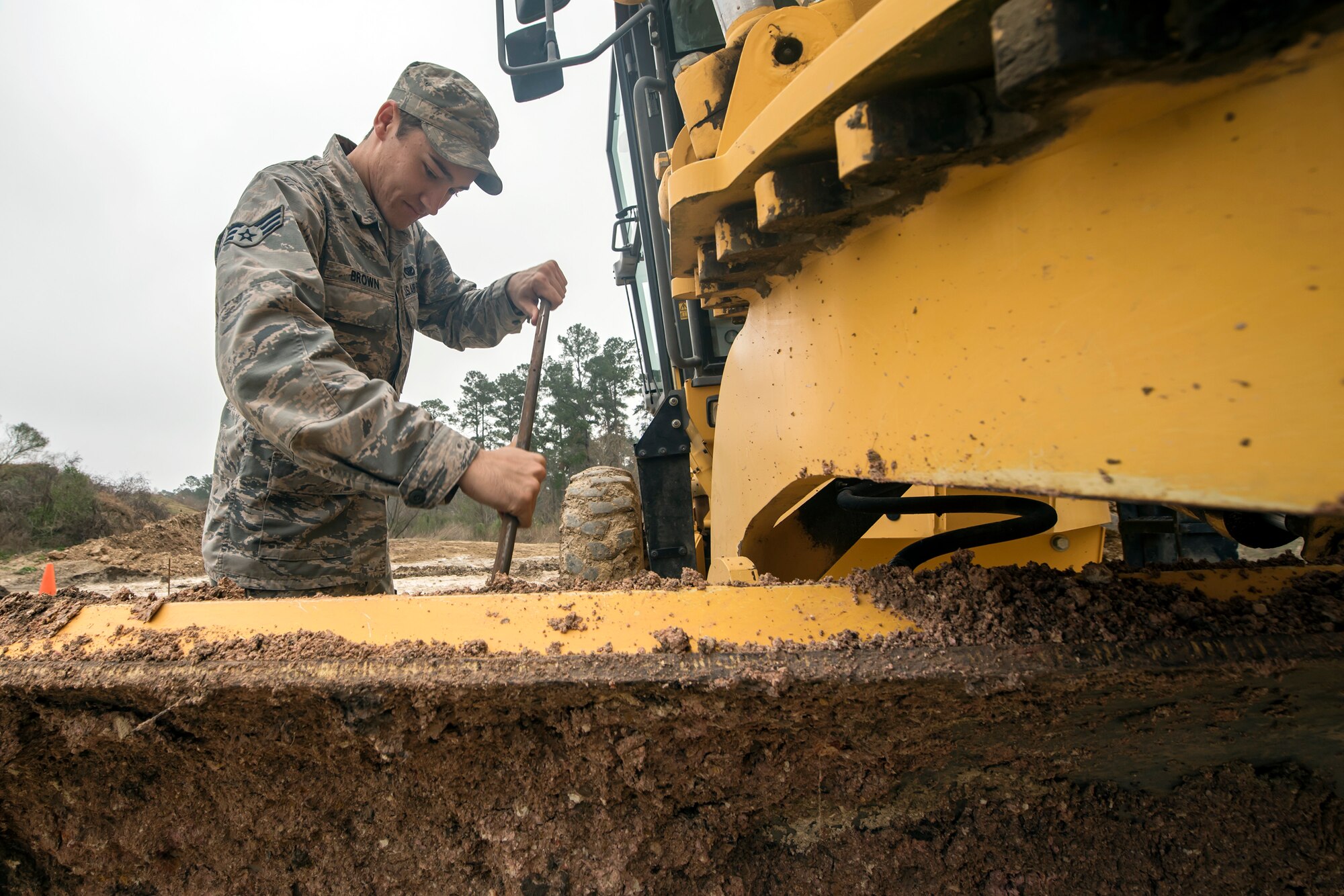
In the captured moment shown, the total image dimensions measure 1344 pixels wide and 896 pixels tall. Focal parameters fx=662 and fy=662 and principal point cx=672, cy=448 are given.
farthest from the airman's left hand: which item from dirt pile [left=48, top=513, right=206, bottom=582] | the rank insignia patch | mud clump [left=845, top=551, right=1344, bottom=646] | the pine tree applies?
the pine tree

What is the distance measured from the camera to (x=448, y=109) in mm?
2027

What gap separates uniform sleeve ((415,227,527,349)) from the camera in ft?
9.02

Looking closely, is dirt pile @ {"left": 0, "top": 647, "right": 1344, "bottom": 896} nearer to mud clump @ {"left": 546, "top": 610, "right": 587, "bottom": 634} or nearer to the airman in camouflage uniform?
mud clump @ {"left": 546, "top": 610, "right": 587, "bottom": 634}

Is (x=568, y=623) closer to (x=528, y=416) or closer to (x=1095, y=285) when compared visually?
(x=1095, y=285)

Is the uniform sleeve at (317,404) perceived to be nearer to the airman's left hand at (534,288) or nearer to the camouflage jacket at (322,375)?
the camouflage jacket at (322,375)

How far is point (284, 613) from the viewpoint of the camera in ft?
3.59

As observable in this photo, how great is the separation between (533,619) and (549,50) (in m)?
1.54

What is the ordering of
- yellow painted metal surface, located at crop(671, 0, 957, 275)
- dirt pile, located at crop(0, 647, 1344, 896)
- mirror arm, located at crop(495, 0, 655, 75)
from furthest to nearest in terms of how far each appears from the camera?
mirror arm, located at crop(495, 0, 655, 75), dirt pile, located at crop(0, 647, 1344, 896), yellow painted metal surface, located at crop(671, 0, 957, 275)

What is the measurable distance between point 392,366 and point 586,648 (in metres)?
1.58

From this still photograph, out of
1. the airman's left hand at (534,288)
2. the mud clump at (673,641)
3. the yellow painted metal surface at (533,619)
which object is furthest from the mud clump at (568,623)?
the airman's left hand at (534,288)

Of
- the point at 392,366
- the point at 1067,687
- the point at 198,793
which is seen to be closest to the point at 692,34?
the point at 392,366

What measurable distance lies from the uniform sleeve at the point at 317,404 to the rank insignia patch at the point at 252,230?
113 millimetres

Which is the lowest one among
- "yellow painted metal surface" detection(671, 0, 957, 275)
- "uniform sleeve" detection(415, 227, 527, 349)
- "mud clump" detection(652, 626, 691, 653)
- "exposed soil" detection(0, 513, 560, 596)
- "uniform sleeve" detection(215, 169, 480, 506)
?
"exposed soil" detection(0, 513, 560, 596)

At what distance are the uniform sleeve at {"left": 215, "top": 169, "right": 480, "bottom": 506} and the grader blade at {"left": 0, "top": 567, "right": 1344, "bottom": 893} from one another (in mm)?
293
